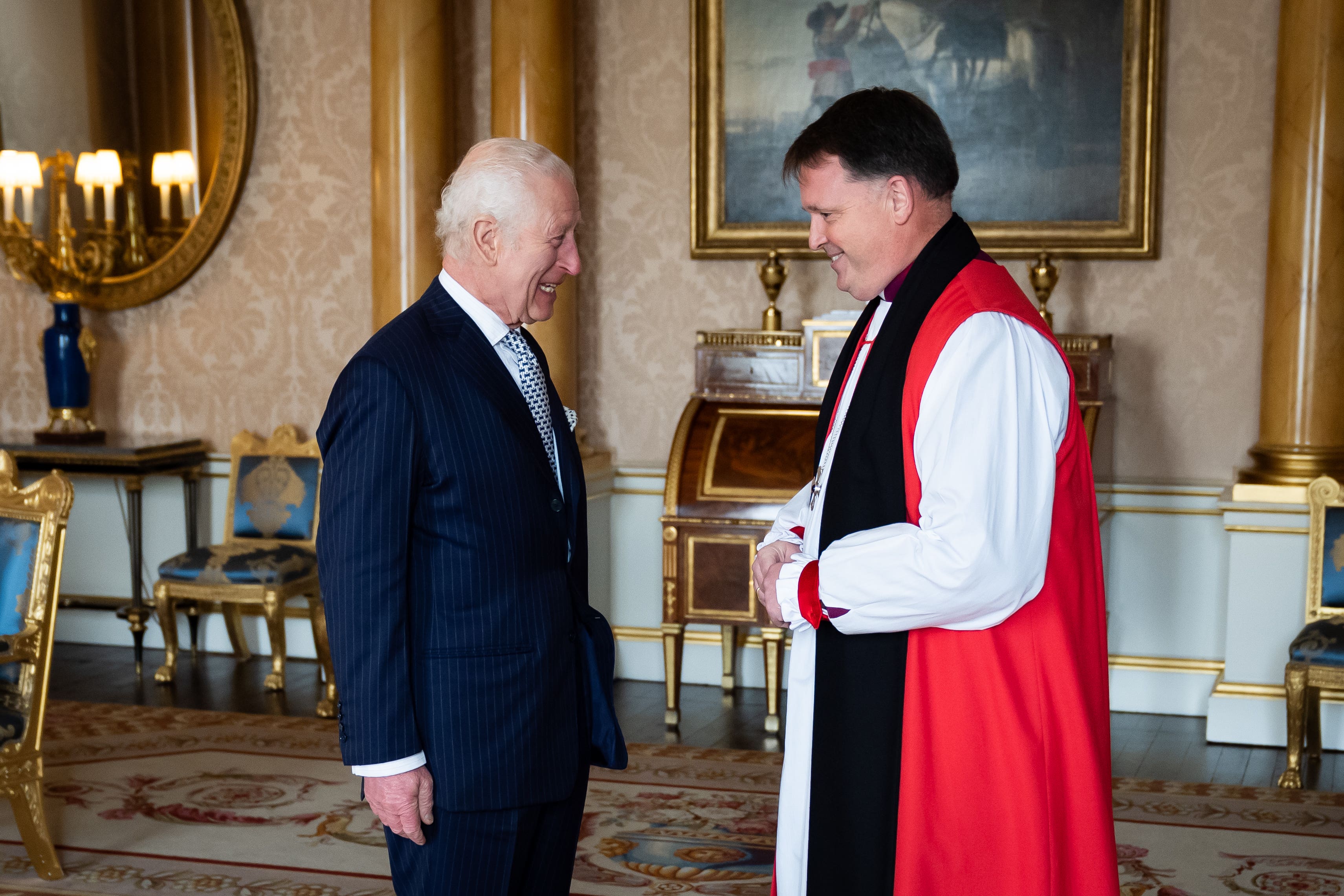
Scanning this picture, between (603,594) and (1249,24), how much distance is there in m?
3.25

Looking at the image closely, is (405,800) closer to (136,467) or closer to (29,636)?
(29,636)

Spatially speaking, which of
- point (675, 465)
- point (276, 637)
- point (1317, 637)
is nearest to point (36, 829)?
point (276, 637)

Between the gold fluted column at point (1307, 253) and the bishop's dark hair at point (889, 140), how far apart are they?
3222 mm

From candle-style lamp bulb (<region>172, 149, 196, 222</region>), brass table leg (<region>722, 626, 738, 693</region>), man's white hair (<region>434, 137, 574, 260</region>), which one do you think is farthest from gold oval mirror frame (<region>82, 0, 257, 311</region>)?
man's white hair (<region>434, 137, 574, 260</region>)

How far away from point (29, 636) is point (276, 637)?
1868mm

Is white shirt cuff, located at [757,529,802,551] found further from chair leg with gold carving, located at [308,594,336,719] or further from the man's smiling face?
chair leg with gold carving, located at [308,594,336,719]

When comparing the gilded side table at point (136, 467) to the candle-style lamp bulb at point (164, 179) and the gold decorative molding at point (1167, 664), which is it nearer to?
the candle-style lamp bulb at point (164, 179)

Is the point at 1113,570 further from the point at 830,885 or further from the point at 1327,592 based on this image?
the point at 830,885

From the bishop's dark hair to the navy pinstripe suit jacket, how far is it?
0.56 metres

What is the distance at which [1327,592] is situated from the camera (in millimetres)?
4176

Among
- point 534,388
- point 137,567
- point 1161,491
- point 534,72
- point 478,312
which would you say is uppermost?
point 534,72

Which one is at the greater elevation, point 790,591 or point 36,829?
point 790,591

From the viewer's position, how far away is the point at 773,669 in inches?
179

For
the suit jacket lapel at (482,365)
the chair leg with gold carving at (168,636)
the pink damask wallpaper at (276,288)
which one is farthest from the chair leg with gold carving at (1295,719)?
the chair leg with gold carving at (168,636)
